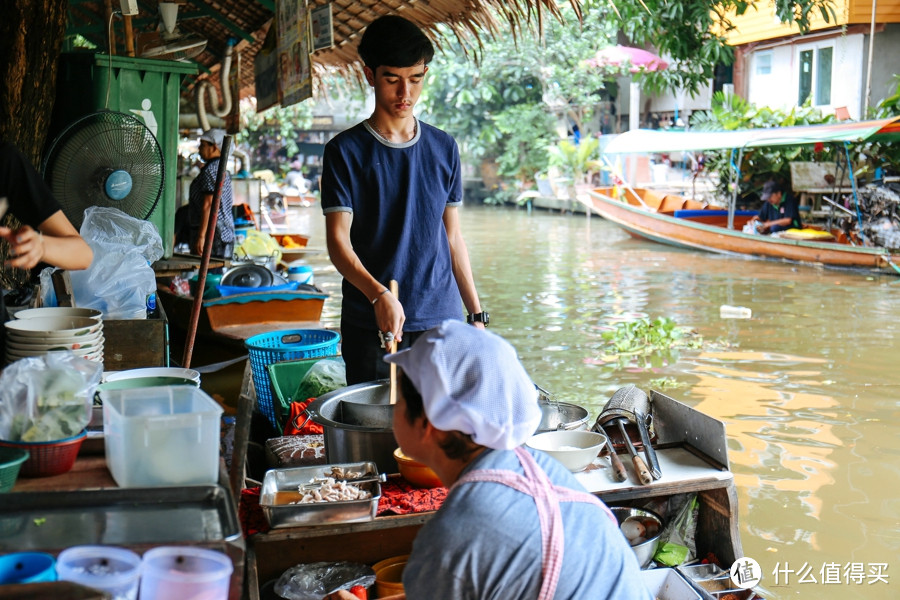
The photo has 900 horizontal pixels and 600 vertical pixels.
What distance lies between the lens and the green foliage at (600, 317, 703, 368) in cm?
827

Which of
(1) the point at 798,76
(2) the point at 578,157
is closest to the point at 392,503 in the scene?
(1) the point at 798,76

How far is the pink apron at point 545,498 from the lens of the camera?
155cm

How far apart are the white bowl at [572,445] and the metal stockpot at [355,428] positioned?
1.62 feet

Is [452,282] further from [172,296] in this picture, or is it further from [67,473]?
[172,296]

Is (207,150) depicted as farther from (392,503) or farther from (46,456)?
(46,456)

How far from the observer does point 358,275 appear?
295cm

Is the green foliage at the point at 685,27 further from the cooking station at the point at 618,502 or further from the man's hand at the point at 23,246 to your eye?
the man's hand at the point at 23,246

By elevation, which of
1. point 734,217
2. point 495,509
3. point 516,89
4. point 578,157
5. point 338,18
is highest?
point 516,89

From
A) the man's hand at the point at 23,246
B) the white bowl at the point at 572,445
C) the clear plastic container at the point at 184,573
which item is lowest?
the white bowl at the point at 572,445

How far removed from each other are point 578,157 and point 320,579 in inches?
927

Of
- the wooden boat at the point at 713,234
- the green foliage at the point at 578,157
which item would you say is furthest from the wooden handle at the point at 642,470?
the green foliage at the point at 578,157

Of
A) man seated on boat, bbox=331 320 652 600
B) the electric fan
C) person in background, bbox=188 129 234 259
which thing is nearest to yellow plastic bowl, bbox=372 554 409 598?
man seated on boat, bbox=331 320 652 600

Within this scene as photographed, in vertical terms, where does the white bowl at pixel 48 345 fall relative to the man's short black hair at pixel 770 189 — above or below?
below

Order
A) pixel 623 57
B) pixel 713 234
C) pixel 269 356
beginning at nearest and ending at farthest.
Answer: pixel 269 356 < pixel 713 234 < pixel 623 57
